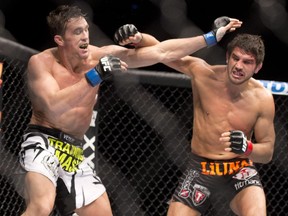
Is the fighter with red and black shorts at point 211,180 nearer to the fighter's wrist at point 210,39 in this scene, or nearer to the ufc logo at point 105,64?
the fighter's wrist at point 210,39

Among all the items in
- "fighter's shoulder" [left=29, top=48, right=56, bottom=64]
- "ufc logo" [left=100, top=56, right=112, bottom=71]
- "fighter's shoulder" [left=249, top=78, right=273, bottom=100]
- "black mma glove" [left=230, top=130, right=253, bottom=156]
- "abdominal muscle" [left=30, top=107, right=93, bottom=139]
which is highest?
"ufc logo" [left=100, top=56, right=112, bottom=71]

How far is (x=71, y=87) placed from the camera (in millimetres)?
2467

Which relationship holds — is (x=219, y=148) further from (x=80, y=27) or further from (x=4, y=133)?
(x=4, y=133)

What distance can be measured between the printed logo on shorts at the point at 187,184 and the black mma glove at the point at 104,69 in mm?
706

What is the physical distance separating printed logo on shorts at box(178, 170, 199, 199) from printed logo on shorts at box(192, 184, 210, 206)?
27 millimetres

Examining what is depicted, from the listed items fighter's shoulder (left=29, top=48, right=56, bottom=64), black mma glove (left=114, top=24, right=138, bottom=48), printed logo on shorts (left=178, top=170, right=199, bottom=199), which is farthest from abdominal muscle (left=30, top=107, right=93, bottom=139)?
printed logo on shorts (left=178, top=170, right=199, bottom=199)

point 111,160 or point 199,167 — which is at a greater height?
point 199,167

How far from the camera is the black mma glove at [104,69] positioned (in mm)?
2398

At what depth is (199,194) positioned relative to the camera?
2.88 metres

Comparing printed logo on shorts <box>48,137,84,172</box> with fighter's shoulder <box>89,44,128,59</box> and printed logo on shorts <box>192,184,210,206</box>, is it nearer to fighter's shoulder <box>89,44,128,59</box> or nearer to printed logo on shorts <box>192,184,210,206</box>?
fighter's shoulder <box>89,44,128,59</box>

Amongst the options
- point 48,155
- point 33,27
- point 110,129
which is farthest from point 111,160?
point 48,155

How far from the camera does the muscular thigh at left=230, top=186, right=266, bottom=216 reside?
2.75m

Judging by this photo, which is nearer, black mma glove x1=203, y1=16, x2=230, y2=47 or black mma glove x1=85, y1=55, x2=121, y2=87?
black mma glove x1=85, y1=55, x2=121, y2=87

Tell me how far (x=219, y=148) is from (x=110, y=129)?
958mm
